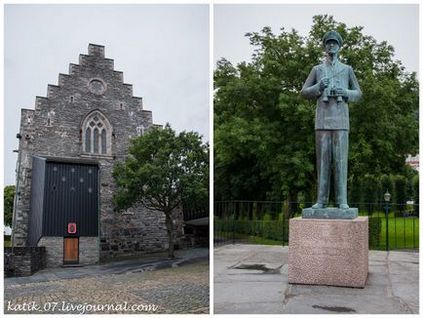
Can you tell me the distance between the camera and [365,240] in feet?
19.0

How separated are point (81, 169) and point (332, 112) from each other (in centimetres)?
1336

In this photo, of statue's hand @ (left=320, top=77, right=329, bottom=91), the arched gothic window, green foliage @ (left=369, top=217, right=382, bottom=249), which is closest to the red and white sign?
the arched gothic window

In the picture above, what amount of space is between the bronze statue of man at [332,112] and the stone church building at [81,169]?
9.98 metres

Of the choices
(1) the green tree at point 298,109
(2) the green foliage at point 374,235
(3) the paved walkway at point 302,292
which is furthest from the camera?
(1) the green tree at point 298,109

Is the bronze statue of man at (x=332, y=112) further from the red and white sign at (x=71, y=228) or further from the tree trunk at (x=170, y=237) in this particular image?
the red and white sign at (x=71, y=228)

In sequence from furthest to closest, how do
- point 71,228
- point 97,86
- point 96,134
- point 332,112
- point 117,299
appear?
point 97,86 < point 96,134 < point 71,228 < point 117,299 < point 332,112

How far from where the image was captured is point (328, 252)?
5590 millimetres

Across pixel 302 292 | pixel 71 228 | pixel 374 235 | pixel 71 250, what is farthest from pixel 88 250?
pixel 302 292

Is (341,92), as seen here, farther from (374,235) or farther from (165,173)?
(165,173)

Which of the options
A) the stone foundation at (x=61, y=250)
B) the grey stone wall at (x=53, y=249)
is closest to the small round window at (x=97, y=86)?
the stone foundation at (x=61, y=250)

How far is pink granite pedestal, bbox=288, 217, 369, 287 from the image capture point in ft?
18.0

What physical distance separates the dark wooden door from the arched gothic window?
16.5 ft

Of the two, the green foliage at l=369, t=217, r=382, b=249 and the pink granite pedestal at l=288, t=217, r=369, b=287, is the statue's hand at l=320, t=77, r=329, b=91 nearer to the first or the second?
the pink granite pedestal at l=288, t=217, r=369, b=287

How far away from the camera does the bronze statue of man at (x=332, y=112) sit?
5.78m
